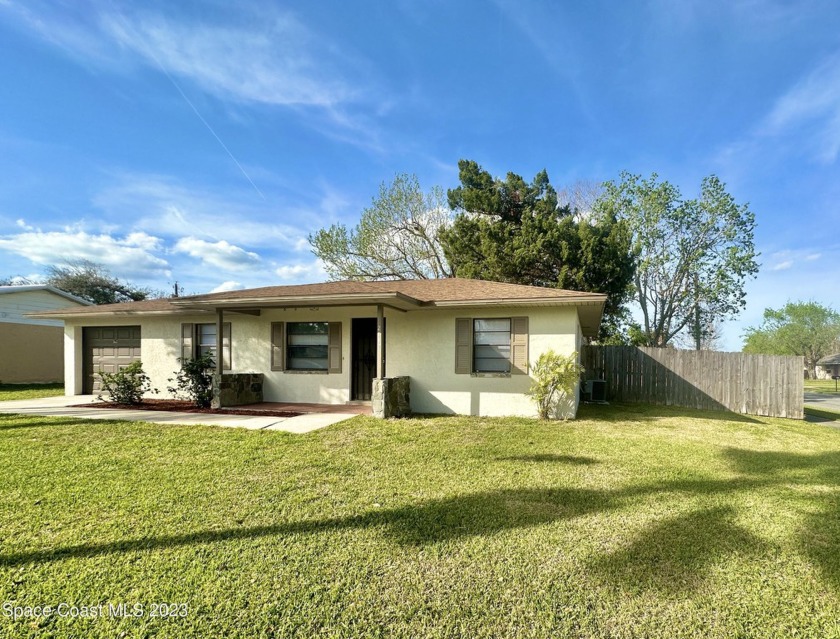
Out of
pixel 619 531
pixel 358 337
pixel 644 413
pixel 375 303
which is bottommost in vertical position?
pixel 644 413

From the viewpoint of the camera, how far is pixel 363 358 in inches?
389

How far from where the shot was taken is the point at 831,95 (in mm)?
9055

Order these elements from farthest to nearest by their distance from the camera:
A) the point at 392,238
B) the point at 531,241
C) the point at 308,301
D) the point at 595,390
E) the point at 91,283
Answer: the point at 91,283 < the point at 392,238 < the point at 531,241 < the point at 595,390 < the point at 308,301

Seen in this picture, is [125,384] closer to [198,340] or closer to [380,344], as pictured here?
[198,340]

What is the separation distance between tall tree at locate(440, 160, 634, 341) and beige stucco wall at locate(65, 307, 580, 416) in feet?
27.6

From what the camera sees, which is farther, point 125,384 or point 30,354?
point 30,354

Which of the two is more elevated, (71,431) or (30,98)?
(30,98)

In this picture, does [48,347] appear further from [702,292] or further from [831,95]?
[702,292]

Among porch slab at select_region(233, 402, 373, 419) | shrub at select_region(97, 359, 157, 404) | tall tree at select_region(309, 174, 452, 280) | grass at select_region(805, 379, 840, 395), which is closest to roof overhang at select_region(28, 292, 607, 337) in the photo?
shrub at select_region(97, 359, 157, 404)

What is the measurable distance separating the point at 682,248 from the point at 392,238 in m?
15.3

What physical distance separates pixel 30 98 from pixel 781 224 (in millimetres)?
26565

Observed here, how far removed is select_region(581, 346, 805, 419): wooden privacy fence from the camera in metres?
10.6

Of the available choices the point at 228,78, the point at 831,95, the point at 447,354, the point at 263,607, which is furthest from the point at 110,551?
the point at 831,95

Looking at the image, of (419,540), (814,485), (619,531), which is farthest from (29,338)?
(814,485)
